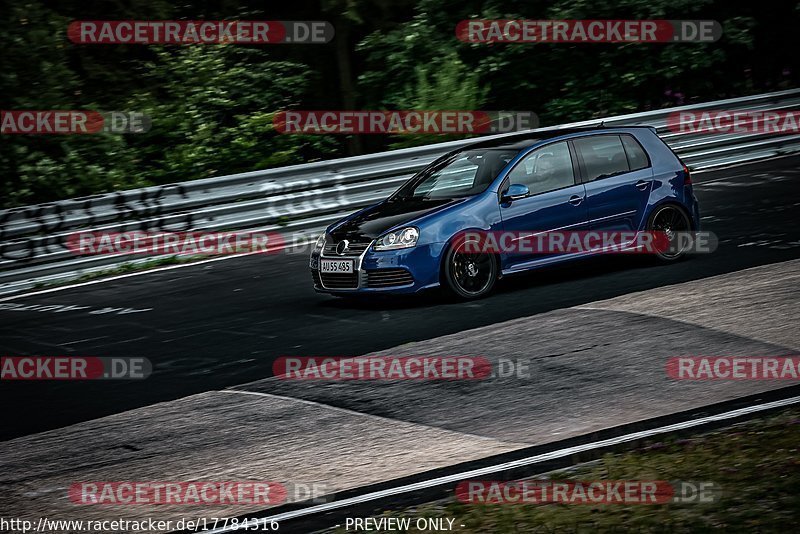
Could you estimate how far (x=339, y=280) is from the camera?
1124 cm

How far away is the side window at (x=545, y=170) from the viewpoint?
11.4 metres

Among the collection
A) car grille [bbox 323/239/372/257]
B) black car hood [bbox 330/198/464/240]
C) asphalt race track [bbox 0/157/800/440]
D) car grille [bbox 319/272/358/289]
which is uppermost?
black car hood [bbox 330/198/464/240]

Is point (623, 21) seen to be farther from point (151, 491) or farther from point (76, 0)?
point (151, 491)

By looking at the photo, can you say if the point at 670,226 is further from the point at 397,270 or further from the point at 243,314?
the point at 243,314

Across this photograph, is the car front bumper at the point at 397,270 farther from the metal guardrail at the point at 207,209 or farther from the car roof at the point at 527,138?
the metal guardrail at the point at 207,209

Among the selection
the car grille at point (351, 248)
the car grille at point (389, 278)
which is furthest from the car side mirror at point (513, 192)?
the car grille at point (351, 248)

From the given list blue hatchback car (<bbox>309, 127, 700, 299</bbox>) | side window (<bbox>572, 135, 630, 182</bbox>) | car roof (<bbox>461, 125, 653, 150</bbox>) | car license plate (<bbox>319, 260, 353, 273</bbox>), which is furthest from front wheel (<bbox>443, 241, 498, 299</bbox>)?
side window (<bbox>572, 135, 630, 182</bbox>)

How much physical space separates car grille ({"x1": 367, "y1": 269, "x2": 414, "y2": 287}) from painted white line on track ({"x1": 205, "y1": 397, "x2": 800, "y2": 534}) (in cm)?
425

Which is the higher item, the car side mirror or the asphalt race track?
the car side mirror

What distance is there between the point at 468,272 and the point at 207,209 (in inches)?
223

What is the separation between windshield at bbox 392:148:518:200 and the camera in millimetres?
11453

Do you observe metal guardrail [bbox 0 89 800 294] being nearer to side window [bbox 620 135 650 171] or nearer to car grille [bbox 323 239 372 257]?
side window [bbox 620 135 650 171]

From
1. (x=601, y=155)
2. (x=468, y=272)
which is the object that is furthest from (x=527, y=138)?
(x=468, y=272)

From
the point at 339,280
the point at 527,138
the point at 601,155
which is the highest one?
the point at 527,138
